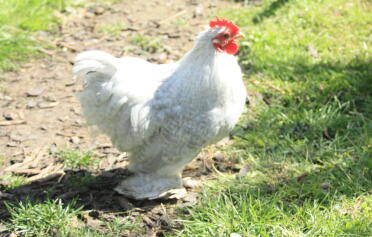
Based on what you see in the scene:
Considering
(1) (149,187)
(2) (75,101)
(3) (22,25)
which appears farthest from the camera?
(3) (22,25)

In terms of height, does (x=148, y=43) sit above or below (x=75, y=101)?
above

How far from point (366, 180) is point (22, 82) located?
157 inches

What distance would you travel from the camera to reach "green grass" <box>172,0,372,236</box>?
3240 millimetres

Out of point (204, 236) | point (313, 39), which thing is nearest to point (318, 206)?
point (204, 236)

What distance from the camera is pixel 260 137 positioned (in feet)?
14.4

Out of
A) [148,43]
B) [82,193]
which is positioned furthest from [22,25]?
[82,193]

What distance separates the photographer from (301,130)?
446cm

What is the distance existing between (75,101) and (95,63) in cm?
185

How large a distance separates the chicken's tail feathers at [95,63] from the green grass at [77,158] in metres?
1.05

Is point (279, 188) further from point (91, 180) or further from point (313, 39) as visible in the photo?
point (313, 39)

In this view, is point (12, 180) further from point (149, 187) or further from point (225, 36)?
point (225, 36)

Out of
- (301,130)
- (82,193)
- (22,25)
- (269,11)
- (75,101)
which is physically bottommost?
(82,193)

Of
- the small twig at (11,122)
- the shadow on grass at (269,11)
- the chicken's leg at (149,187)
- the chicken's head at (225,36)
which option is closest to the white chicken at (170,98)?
the chicken's head at (225,36)

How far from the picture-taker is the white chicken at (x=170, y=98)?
3.29m
